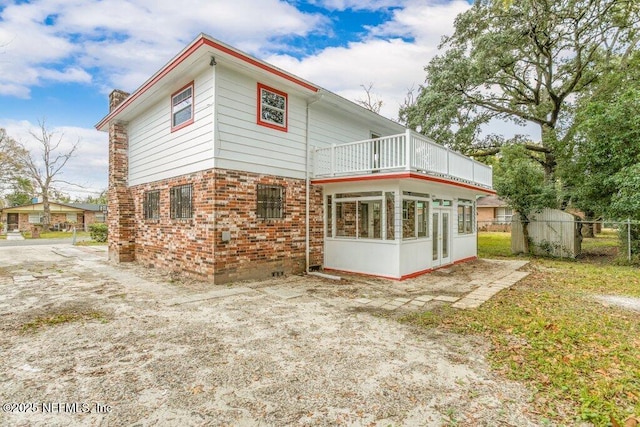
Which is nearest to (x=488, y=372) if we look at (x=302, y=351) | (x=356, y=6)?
(x=302, y=351)

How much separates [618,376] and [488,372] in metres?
1.29

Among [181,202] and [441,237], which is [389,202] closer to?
[441,237]

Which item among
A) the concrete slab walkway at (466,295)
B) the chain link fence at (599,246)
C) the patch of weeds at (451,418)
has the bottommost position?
the patch of weeds at (451,418)

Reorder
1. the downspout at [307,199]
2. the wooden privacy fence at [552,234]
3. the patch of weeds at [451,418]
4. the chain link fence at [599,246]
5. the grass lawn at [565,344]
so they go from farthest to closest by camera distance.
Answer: the wooden privacy fence at [552,234] < the chain link fence at [599,246] < the downspout at [307,199] < the grass lawn at [565,344] < the patch of weeds at [451,418]

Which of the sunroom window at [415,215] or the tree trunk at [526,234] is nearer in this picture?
the sunroom window at [415,215]

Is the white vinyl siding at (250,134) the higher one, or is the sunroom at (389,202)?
the white vinyl siding at (250,134)

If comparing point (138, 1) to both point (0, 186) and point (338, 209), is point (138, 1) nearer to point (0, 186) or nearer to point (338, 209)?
point (338, 209)

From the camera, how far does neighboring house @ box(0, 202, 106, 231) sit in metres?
36.2

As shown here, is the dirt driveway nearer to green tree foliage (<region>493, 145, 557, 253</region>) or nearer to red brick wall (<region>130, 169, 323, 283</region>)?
red brick wall (<region>130, 169, 323, 283</region>)

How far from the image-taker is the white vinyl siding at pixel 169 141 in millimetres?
7504

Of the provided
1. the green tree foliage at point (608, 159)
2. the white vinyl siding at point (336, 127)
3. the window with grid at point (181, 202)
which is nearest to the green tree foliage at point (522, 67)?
the green tree foliage at point (608, 159)

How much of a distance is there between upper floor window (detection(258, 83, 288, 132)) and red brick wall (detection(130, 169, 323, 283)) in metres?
1.48

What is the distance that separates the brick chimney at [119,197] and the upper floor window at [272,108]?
6499 millimetres

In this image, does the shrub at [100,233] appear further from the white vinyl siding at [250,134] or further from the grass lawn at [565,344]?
the grass lawn at [565,344]
